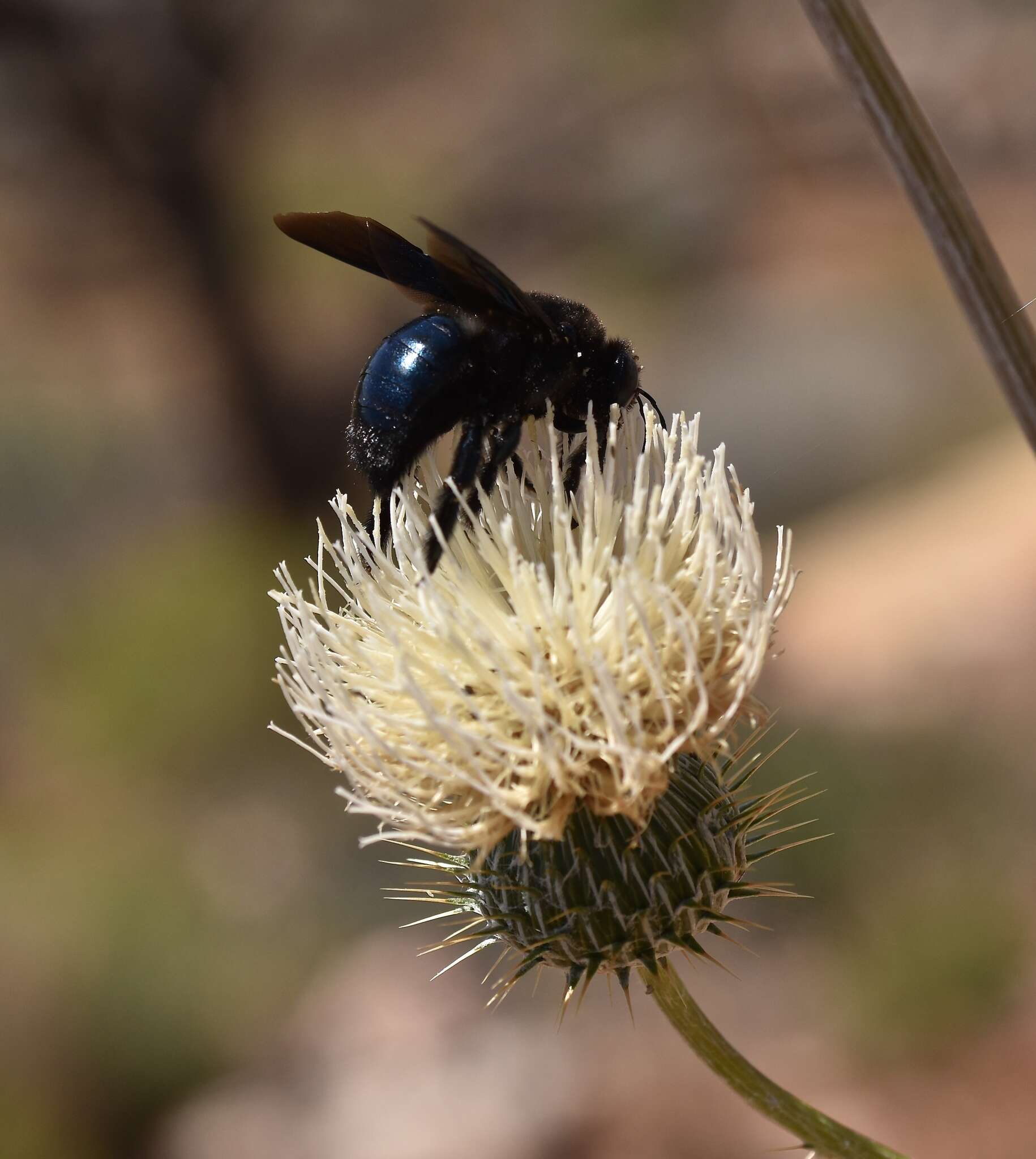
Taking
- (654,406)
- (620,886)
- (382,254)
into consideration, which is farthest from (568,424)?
(620,886)

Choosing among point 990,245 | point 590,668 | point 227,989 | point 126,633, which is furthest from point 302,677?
point 126,633

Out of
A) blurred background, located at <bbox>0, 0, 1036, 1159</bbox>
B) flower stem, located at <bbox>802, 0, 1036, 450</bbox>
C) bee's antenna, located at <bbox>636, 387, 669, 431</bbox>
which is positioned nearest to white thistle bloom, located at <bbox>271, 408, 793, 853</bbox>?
bee's antenna, located at <bbox>636, 387, 669, 431</bbox>

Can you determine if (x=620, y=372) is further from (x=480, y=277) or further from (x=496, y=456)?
(x=480, y=277)

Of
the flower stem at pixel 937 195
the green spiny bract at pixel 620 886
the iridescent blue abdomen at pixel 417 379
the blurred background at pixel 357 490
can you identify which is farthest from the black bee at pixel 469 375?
the blurred background at pixel 357 490

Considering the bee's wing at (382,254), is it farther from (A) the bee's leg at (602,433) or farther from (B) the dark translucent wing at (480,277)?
(A) the bee's leg at (602,433)

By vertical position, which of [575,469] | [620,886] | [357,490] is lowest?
[620,886]
